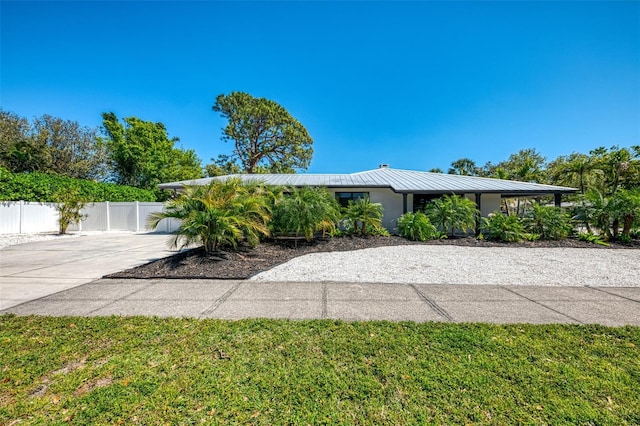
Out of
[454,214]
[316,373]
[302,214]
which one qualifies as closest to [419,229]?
[454,214]

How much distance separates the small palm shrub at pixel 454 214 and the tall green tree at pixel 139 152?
2455 cm

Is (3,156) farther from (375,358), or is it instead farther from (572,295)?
(572,295)

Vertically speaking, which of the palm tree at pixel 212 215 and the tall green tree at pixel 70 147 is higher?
the tall green tree at pixel 70 147

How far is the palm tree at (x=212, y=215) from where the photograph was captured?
6383 mm

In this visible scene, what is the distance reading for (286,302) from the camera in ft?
13.4

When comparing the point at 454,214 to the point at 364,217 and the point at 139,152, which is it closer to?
the point at 364,217

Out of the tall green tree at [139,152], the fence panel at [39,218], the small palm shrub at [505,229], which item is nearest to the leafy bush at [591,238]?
the small palm shrub at [505,229]

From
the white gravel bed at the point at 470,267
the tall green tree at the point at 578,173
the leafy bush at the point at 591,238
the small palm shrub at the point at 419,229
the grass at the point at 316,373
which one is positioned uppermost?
the tall green tree at the point at 578,173

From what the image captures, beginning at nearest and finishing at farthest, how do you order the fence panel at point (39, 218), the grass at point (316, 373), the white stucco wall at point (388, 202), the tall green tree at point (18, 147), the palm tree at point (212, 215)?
the grass at point (316, 373), the palm tree at point (212, 215), the white stucco wall at point (388, 202), the fence panel at point (39, 218), the tall green tree at point (18, 147)

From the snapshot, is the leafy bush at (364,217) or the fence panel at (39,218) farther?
the fence panel at (39,218)

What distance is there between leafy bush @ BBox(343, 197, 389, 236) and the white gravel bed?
82.0 inches

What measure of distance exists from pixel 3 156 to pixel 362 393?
30106 mm

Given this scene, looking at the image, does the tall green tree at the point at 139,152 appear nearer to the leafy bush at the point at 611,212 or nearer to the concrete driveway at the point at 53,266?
the concrete driveway at the point at 53,266

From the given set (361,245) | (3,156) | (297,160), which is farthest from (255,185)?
(3,156)
